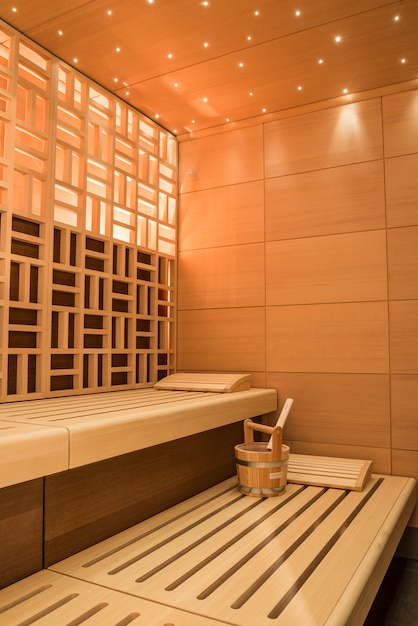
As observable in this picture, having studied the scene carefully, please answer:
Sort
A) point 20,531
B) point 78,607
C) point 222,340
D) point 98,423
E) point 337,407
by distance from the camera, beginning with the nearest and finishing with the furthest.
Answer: point 78,607
point 20,531
point 98,423
point 337,407
point 222,340

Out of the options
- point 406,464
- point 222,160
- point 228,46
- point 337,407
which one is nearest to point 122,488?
point 337,407

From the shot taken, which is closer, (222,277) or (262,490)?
(262,490)

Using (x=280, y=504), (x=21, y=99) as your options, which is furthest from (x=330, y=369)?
(x=21, y=99)

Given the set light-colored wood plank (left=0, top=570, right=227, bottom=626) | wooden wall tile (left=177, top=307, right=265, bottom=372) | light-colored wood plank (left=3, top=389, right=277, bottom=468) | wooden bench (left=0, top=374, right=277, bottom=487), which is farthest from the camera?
wooden wall tile (left=177, top=307, right=265, bottom=372)

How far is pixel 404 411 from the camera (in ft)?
7.79

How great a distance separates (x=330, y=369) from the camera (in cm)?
255

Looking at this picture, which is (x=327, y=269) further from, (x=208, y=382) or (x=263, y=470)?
(x=263, y=470)

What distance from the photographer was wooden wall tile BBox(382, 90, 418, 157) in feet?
7.98

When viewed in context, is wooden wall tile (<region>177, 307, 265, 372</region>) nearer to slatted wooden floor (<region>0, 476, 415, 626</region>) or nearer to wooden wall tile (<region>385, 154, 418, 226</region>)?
wooden wall tile (<region>385, 154, 418, 226</region>)

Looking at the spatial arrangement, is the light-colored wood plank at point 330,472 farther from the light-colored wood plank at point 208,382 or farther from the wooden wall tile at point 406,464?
the light-colored wood plank at point 208,382

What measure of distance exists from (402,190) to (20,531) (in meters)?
2.16

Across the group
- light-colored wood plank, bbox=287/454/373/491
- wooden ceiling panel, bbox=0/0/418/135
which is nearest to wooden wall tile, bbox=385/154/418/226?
wooden ceiling panel, bbox=0/0/418/135

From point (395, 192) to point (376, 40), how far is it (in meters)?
0.68

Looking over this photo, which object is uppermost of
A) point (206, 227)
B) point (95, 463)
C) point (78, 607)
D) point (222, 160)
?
point (222, 160)
